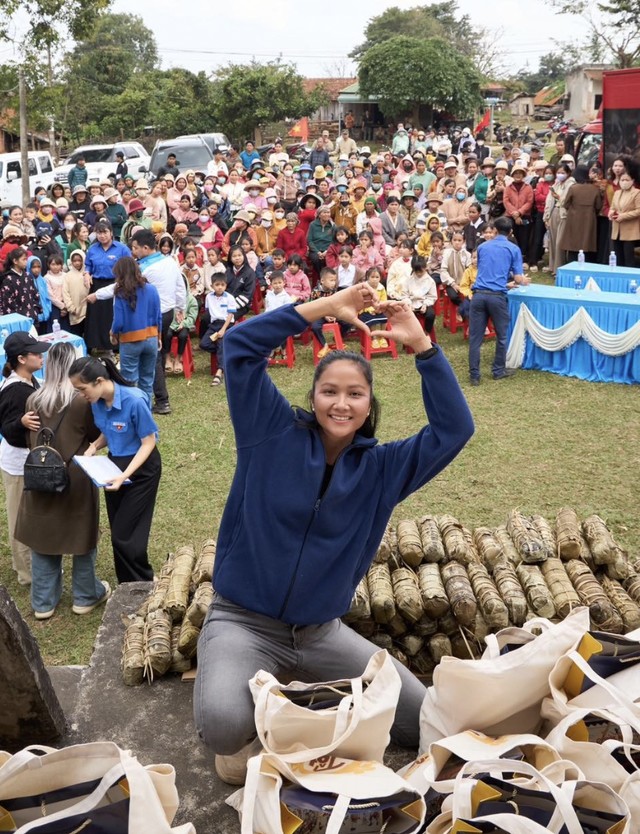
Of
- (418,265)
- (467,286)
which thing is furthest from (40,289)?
(467,286)

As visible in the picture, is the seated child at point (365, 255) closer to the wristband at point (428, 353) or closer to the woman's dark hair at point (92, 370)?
the woman's dark hair at point (92, 370)

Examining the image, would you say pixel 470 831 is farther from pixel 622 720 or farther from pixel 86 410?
pixel 86 410

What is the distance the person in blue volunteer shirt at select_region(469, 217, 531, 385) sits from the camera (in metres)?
9.49

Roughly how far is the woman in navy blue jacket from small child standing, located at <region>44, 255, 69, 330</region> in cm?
795

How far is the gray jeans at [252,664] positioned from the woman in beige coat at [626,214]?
10.1 m

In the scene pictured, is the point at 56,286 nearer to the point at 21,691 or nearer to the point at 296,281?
the point at 296,281

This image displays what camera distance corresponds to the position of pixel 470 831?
2.19 m

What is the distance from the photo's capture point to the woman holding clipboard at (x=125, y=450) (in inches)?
192

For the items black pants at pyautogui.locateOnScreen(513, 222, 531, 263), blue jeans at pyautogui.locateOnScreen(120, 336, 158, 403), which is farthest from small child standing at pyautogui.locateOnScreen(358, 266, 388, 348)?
black pants at pyautogui.locateOnScreen(513, 222, 531, 263)

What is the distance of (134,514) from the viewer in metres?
5.19

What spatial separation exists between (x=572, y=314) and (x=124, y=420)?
603cm

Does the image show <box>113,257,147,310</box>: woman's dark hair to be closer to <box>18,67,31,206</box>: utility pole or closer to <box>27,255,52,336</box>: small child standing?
<box>27,255,52,336</box>: small child standing

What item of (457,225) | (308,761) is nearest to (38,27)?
(457,225)

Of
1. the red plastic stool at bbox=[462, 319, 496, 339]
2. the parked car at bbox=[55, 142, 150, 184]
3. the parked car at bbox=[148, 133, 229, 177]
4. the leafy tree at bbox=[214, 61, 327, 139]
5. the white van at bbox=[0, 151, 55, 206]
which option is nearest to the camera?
the red plastic stool at bbox=[462, 319, 496, 339]
